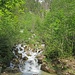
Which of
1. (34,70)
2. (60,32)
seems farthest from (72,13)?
(34,70)

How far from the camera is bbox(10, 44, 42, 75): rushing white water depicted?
68.5 feet

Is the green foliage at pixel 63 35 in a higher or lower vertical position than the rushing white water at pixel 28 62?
higher

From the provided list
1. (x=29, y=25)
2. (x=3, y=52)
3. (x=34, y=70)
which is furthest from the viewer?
(x=29, y=25)

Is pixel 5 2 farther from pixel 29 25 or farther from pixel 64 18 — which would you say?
pixel 29 25

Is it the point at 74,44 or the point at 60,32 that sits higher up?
the point at 60,32

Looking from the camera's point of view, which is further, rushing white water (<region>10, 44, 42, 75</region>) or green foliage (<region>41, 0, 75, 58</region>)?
green foliage (<region>41, 0, 75, 58</region>)

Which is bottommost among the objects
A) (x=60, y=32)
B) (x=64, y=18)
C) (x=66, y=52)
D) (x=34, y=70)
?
(x=34, y=70)

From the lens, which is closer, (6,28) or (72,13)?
(6,28)

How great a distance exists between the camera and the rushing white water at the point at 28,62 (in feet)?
68.5

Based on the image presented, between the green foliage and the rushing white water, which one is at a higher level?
the green foliage

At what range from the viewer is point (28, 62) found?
23.7 metres

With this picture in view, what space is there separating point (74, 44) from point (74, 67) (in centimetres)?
370

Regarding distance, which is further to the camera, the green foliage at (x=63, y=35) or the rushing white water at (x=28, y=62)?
the green foliage at (x=63, y=35)

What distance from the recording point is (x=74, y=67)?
63.8ft
